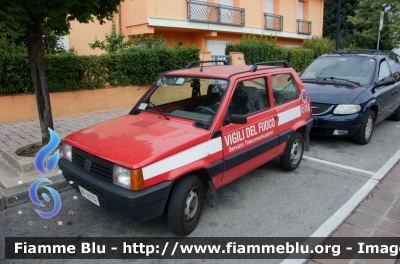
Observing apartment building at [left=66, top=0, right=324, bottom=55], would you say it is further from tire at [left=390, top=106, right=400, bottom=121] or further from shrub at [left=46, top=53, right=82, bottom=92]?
tire at [left=390, top=106, right=400, bottom=121]

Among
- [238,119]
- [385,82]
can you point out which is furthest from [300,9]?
[238,119]

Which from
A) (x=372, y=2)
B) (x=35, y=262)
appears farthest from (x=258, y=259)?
(x=372, y=2)

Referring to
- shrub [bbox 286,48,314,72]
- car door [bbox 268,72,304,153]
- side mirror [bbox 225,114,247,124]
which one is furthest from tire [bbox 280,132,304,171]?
shrub [bbox 286,48,314,72]

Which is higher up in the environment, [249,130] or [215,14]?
[215,14]

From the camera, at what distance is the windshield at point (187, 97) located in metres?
3.96

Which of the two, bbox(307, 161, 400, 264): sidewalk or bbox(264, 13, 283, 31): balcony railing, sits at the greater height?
bbox(264, 13, 283, 31): balcony railing

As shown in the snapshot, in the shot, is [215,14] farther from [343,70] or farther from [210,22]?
[343,70]

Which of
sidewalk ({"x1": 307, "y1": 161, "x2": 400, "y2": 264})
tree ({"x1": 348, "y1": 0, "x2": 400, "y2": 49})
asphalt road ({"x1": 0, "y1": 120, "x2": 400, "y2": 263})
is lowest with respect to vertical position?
sidewalk ({"x1": 307, "y1": 161, "x2": 400, "y2": 264})

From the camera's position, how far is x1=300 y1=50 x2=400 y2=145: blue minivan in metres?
6.27

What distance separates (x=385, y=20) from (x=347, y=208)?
19793mm

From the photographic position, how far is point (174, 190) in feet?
10.8

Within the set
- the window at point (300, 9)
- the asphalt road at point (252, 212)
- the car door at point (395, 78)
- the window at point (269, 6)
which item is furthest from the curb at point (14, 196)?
the window at point (300, 9)

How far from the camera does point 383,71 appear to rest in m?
7.39

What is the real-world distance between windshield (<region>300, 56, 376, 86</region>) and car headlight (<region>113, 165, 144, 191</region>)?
18.6 feet
